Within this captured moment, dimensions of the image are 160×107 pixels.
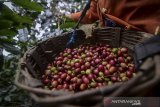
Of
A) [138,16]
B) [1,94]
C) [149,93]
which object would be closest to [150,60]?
[149,93]

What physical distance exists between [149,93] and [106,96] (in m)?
0.17

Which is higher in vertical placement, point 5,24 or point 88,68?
point 5,24

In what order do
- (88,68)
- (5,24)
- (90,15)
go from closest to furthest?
(88,68) → (5,24) → (90,15)

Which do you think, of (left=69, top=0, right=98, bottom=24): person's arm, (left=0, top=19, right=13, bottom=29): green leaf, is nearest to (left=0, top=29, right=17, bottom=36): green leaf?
(left=0, top=19, right=13, bottom=29): green leaf

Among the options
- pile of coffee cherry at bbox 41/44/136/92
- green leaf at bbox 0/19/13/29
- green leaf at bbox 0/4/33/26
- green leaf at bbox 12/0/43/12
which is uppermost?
green leaf at bbox 12/0/43/12

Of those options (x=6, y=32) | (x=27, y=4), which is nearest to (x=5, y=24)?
(x=6, y=32)

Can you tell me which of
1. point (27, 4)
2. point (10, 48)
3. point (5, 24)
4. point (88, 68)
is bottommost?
point (88, 68)

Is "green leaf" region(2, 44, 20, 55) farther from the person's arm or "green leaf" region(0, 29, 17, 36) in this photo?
the person's arm

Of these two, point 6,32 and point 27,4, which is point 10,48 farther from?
point 27,4

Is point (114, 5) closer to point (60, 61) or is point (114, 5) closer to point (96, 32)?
point (96, 32)

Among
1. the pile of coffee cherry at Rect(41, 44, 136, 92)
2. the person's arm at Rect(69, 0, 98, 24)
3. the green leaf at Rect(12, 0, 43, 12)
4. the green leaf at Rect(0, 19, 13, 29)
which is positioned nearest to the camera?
the pile of coffee cherry at Rect(41, 44, 136, 92)

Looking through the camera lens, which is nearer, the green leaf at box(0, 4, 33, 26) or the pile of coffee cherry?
the pile of coffee cherry

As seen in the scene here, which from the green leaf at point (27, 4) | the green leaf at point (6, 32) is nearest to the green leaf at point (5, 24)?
the green leaf at point (6, 32)

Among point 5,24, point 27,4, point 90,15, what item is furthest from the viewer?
point 90,15
